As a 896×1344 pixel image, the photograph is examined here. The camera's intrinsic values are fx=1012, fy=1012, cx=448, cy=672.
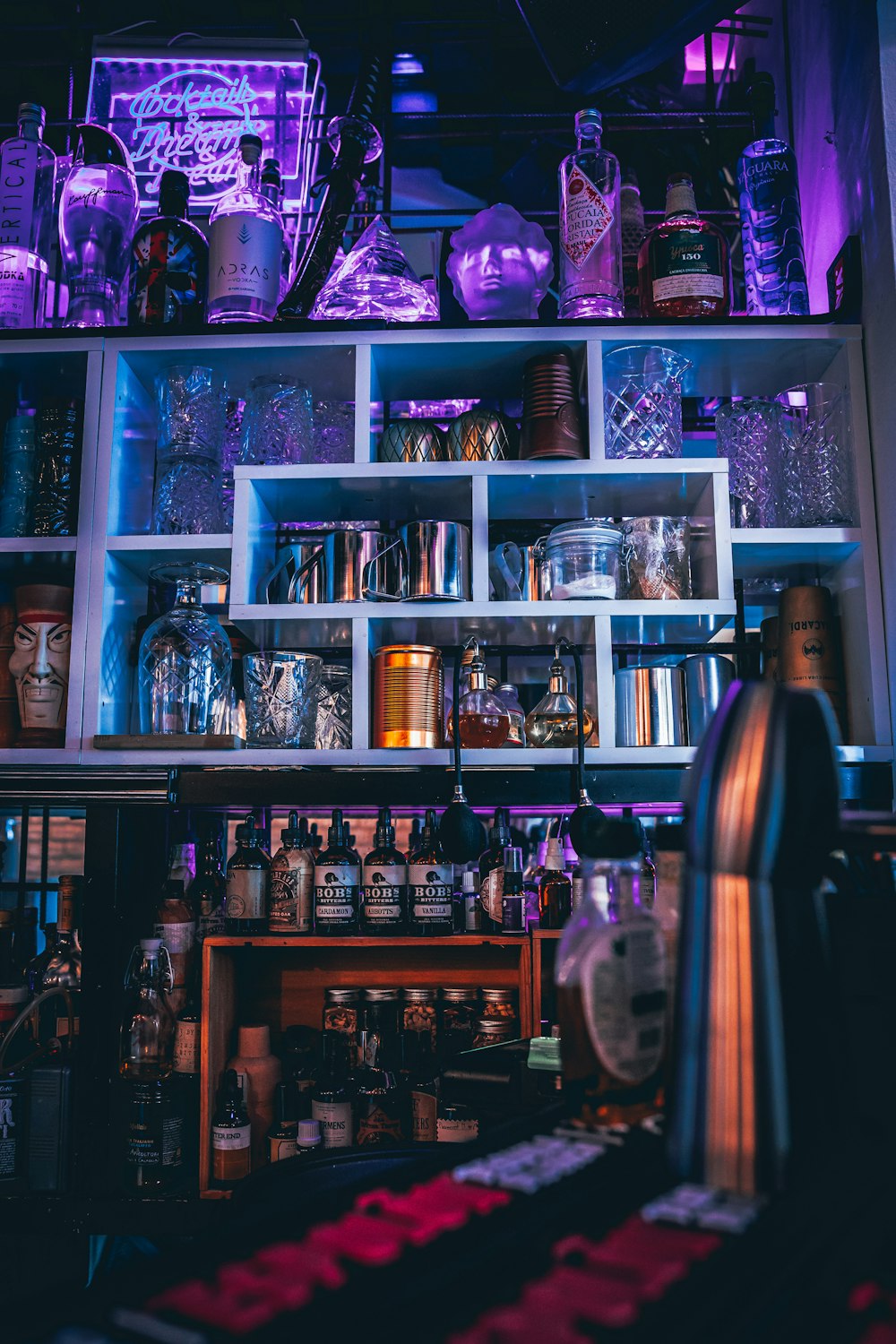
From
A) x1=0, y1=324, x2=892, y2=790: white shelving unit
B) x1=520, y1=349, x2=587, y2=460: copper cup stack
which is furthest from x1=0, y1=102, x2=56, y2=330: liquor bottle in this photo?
x1=520, y1=349, x2=587, y2=460: copper cup stack

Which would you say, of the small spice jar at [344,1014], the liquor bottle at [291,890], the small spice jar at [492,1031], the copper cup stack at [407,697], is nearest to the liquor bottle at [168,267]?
the copper cup stack at [407,697]

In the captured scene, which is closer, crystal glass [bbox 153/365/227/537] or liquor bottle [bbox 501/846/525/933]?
liquor bottle [bbox 501/846/525/933]

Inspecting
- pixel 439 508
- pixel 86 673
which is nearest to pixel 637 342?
pixel 439 508

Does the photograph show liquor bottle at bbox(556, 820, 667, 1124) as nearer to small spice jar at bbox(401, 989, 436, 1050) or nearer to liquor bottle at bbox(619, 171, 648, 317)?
small spice jar at bbox(401, 989, 436, 1050)

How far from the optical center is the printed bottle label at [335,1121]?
5.64ft

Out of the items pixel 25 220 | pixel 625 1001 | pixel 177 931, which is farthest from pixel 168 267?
pixel 625 1001

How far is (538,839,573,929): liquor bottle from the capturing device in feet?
6.03

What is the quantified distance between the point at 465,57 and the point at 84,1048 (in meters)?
3.10

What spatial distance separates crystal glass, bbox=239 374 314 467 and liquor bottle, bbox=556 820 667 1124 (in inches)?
50.6

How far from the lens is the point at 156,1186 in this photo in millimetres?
1636

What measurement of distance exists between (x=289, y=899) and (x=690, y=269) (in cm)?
138

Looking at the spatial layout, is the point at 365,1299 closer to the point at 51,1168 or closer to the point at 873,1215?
the point at 873,1215

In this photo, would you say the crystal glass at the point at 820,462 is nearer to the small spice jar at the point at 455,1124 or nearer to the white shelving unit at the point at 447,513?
the white shelving unit at the point at 447,513

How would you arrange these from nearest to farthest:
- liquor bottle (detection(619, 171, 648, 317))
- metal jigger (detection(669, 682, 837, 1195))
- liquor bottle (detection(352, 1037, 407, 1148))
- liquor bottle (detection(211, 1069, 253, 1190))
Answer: metal jigger (detection(669, 682, 837, 1195)) → liquor bottle (detection(211, 1069, 253, 1190)) → liquor bottle (detection(352, 1037, 407, 1148)) → liquor bottle (detection(619, 171, 648, 317))
